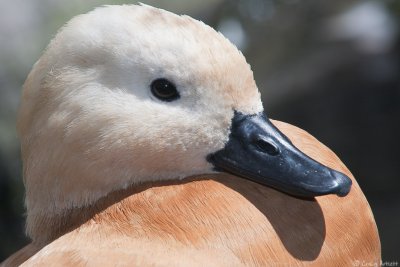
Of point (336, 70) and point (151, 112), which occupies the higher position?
point (151, 112)

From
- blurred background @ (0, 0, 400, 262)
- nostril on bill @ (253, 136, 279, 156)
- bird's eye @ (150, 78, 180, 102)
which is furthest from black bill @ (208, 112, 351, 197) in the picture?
blurred background @ (0, 0, 400, 262)

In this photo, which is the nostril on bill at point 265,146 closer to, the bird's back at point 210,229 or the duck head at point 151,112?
the duck head at point 151,112

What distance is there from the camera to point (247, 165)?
6.92ft

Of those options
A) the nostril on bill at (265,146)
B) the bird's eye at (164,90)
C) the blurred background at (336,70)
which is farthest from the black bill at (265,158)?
the blurred background at (336,70)

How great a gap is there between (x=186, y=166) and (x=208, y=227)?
16 centimetres

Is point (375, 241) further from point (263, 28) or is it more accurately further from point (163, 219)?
point (263, 28)

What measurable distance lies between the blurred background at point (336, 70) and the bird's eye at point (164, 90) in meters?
2.97

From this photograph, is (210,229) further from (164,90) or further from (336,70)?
(336,70)

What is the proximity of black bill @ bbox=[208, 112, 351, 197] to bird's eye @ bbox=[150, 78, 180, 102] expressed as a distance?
0.51ft

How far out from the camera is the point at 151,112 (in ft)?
6.83

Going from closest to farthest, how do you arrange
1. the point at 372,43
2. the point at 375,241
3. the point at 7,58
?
the point at 375,241, the point at 7,58, the point at 372,43

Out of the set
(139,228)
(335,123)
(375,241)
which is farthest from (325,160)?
(335,123)

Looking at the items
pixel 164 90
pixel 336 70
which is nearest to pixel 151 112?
pixel 164 90

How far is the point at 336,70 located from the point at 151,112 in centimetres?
338
